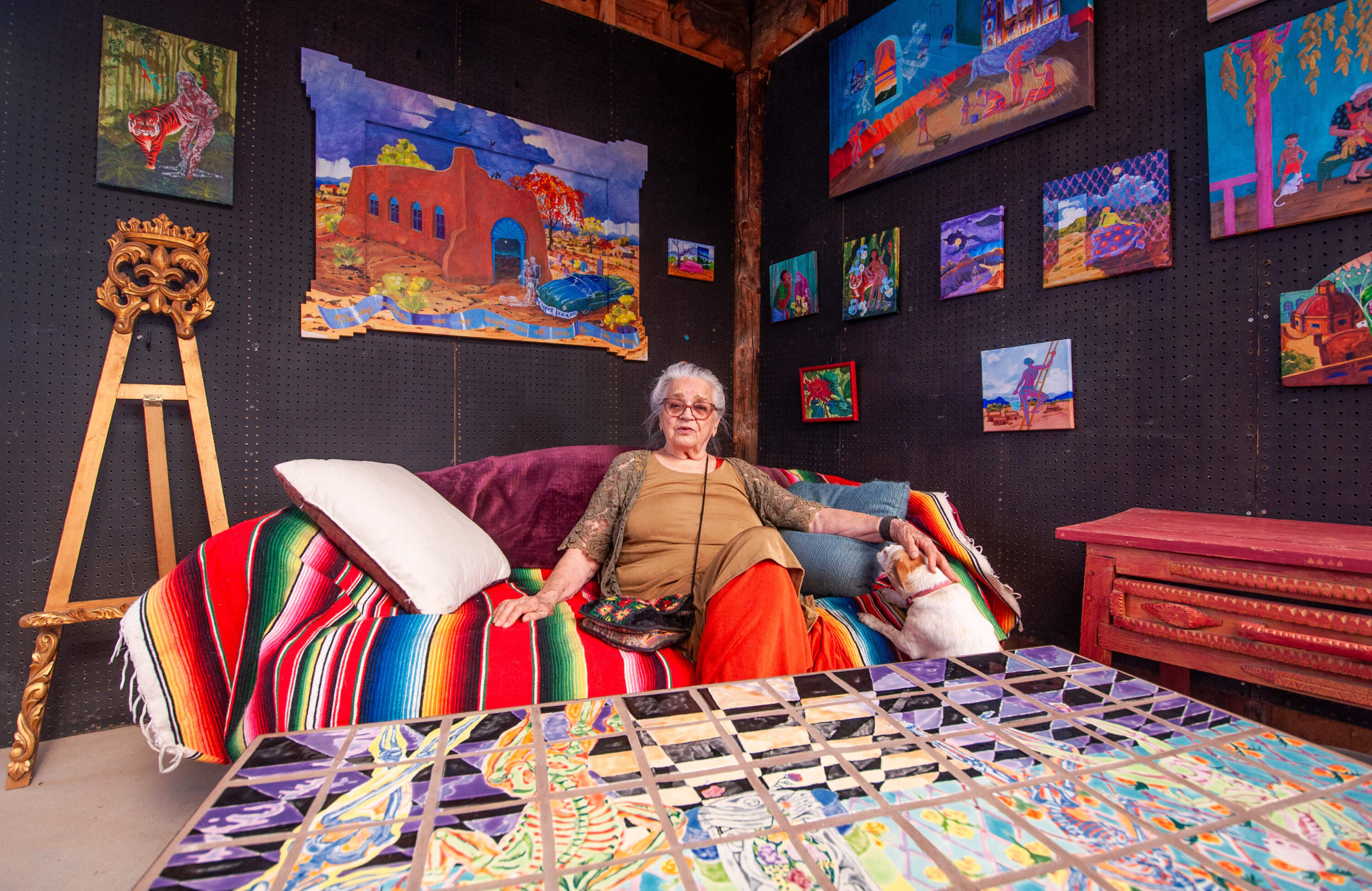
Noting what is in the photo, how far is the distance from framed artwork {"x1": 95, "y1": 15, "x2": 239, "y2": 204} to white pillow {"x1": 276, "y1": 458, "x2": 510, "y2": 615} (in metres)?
1.24

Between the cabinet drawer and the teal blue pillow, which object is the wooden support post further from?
the cabinet drawer

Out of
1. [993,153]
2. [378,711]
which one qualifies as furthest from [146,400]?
[993,153]

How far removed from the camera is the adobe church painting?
239 centimetres

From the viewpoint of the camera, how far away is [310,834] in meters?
0.59

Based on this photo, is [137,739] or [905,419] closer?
[137,739]

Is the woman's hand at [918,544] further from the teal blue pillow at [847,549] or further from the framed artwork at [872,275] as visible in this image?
the framed artwork at [872,275]

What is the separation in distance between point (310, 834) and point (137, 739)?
7.28 ft

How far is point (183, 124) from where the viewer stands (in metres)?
2.15

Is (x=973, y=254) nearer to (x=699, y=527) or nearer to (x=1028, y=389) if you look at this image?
(x=1028, y=389)

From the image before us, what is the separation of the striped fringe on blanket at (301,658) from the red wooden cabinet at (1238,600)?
0.70 metres

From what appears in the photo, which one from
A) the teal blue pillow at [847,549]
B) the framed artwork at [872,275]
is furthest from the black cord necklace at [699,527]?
the framed artwork at [872,275]

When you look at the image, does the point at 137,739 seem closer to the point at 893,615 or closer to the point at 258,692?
the point at 258,692

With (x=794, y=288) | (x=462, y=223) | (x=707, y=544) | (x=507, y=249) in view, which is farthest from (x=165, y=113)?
(x=794, y=288)

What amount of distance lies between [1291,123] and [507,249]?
268cm
